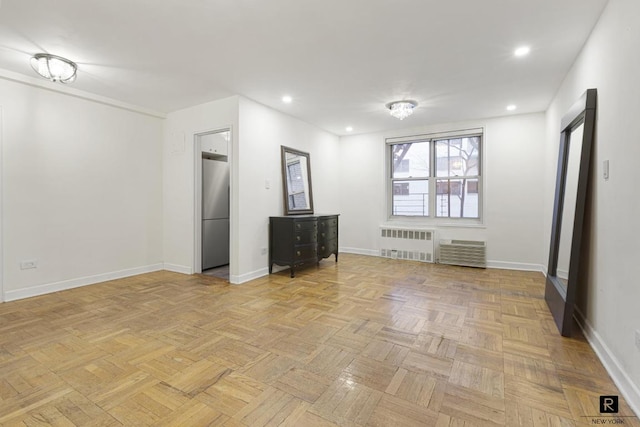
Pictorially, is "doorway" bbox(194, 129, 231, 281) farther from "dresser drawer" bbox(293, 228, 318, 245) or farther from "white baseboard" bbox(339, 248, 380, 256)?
"white baseboard" bbox(339, 248, 380, 256)

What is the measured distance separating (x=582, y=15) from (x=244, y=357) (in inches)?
136

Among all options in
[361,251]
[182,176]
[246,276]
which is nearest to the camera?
[246,276]

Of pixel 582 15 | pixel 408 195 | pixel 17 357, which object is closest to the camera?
pixel 17 357

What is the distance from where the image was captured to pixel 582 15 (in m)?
2.16

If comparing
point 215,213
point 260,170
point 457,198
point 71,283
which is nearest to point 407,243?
point 457,198

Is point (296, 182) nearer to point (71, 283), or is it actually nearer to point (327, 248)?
point (327, 248)

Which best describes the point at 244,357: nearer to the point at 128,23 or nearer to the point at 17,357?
the point at 17,357

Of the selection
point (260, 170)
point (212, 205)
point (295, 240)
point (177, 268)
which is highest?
point (260, 170)

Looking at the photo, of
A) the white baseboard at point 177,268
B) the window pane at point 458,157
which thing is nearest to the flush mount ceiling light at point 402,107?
the window pane at point 458,157

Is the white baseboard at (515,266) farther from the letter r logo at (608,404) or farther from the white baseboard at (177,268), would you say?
the white baseboard at (177,268)

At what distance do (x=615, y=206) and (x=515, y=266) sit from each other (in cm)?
316

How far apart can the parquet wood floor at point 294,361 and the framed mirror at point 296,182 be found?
5.49 feet

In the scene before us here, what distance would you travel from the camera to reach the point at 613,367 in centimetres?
178

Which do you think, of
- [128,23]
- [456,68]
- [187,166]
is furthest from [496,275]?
[128,23]
